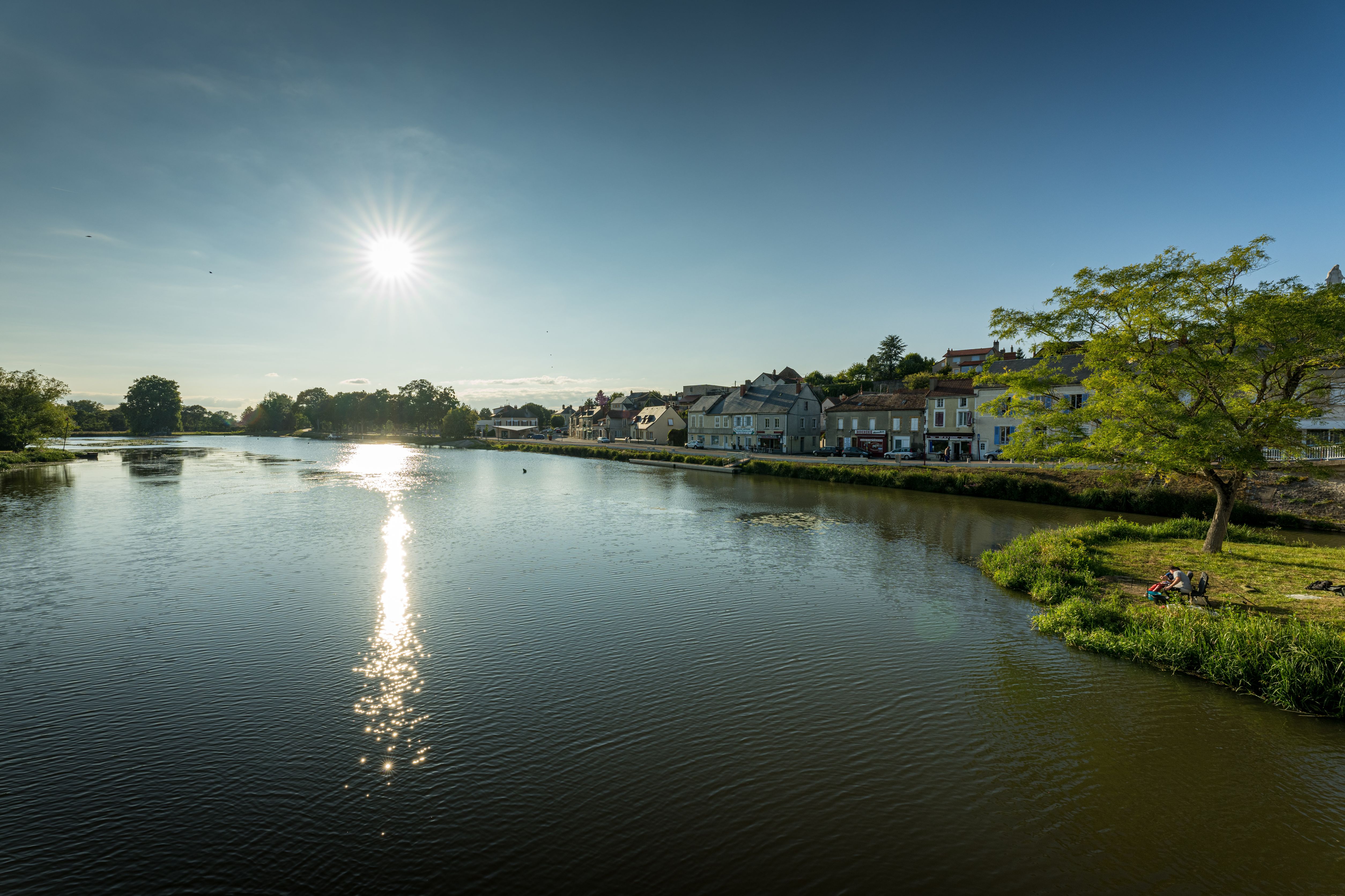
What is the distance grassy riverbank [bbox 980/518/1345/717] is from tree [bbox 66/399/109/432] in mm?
231405

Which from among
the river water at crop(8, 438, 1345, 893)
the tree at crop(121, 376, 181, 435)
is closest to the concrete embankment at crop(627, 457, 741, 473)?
the river water at crop(8, 438, 1345, 893)

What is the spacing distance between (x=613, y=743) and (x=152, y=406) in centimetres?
21465

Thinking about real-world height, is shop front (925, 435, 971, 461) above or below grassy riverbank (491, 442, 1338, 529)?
above

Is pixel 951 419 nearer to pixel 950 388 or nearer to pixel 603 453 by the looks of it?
pixel 950 388

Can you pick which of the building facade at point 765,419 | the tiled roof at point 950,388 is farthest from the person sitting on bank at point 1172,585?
the building facade at point 765,419

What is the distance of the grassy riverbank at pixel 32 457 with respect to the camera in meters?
63.7

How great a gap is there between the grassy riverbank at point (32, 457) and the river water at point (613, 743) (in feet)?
204

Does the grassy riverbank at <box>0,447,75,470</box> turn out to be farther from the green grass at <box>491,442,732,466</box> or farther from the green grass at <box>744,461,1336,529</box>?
the green grass at <box>744,461,1336,529</box>

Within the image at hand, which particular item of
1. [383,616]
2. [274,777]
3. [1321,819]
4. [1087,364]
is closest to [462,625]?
[383,616]

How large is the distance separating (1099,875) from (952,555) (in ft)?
61.4

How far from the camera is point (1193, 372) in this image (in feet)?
63.5

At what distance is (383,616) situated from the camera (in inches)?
669

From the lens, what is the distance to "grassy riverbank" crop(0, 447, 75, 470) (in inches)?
2508

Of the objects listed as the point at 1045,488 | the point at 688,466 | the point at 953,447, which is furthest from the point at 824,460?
the point at 1045,488
